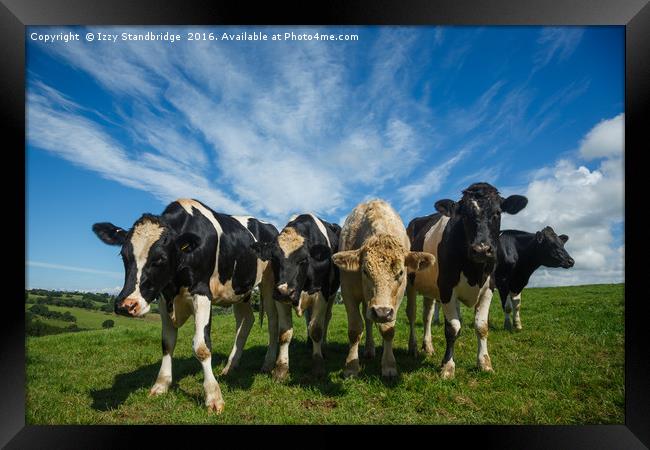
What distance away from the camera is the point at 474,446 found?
367cm

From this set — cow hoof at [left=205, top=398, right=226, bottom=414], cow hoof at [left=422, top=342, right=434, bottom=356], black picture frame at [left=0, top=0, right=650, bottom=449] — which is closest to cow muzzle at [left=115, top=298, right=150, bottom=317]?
black picture frame at [left=0, top=0, right=650, bottom=449]

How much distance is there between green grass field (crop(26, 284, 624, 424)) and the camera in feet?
13.5

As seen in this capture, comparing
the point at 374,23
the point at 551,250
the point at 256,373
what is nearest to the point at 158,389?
the point at 256,373

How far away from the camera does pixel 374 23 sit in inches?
150

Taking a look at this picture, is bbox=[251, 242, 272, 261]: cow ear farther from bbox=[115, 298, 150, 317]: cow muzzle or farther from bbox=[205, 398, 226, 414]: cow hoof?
bbox=[205, 398, 226, 414]: cow hoof

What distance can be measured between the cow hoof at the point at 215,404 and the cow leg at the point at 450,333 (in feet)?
9.72

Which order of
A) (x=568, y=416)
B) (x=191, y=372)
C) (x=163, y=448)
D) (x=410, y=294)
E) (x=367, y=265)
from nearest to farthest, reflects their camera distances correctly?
(x=163, y=448) < (x=568, y=416) < (x=367, y=265) < (x=191, y=372) < (x=410, y=294)

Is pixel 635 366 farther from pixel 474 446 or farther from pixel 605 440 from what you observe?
pixel 474 446

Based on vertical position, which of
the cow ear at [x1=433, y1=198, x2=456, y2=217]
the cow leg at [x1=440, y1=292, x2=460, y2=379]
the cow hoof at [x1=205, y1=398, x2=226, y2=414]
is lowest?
the cow hoof at [x1=205, y1=398, x2=226, y2=414]

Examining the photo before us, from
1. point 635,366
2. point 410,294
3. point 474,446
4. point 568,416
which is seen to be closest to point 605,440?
point 568,416

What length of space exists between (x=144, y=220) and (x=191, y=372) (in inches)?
114

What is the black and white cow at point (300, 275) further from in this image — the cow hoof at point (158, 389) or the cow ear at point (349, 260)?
the cow hoof at point (158, 389)

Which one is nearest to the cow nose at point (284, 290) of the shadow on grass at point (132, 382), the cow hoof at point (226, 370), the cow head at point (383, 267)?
the cow head at point (383, 267)

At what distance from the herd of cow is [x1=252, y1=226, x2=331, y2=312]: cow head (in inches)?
0.6
